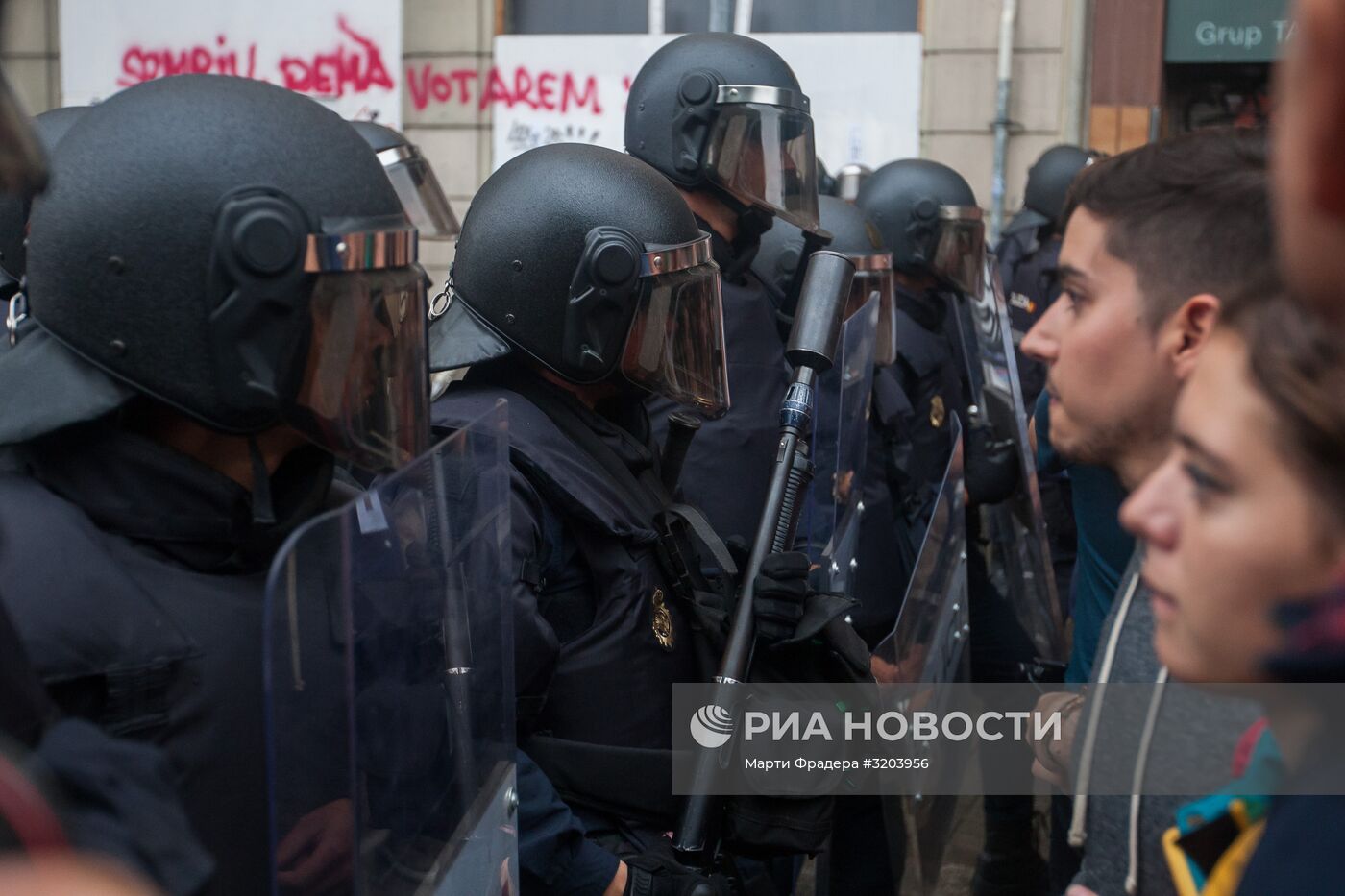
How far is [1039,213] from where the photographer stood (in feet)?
22.0

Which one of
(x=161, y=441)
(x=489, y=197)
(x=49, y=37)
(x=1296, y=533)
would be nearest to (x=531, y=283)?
(x=489, y=197)

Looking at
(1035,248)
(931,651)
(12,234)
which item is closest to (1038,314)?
(1035,248)

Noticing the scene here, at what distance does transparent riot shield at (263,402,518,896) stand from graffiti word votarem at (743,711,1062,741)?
25.3 inches

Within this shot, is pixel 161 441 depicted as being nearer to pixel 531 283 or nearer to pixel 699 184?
pixel 531 283

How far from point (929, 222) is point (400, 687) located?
3.65 meters

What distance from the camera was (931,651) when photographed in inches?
119

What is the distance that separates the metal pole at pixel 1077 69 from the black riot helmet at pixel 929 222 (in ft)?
12.7

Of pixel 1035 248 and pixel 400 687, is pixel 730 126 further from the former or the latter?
pixel 1035 248

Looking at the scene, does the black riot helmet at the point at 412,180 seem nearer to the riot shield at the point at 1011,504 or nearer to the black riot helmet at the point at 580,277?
the riot shield at the point at 1011,504

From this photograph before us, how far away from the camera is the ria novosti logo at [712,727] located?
2.20 m

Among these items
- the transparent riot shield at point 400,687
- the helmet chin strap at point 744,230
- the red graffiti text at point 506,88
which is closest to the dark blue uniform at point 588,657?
the transparent riot shield at point 400,687

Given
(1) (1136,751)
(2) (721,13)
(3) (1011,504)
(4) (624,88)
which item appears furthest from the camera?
(2) (721,13)

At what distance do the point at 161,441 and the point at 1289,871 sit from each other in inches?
47.4

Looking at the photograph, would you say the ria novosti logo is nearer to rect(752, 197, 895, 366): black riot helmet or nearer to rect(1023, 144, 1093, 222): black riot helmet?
rect(752, 197, 895, 366): black riot helmet
